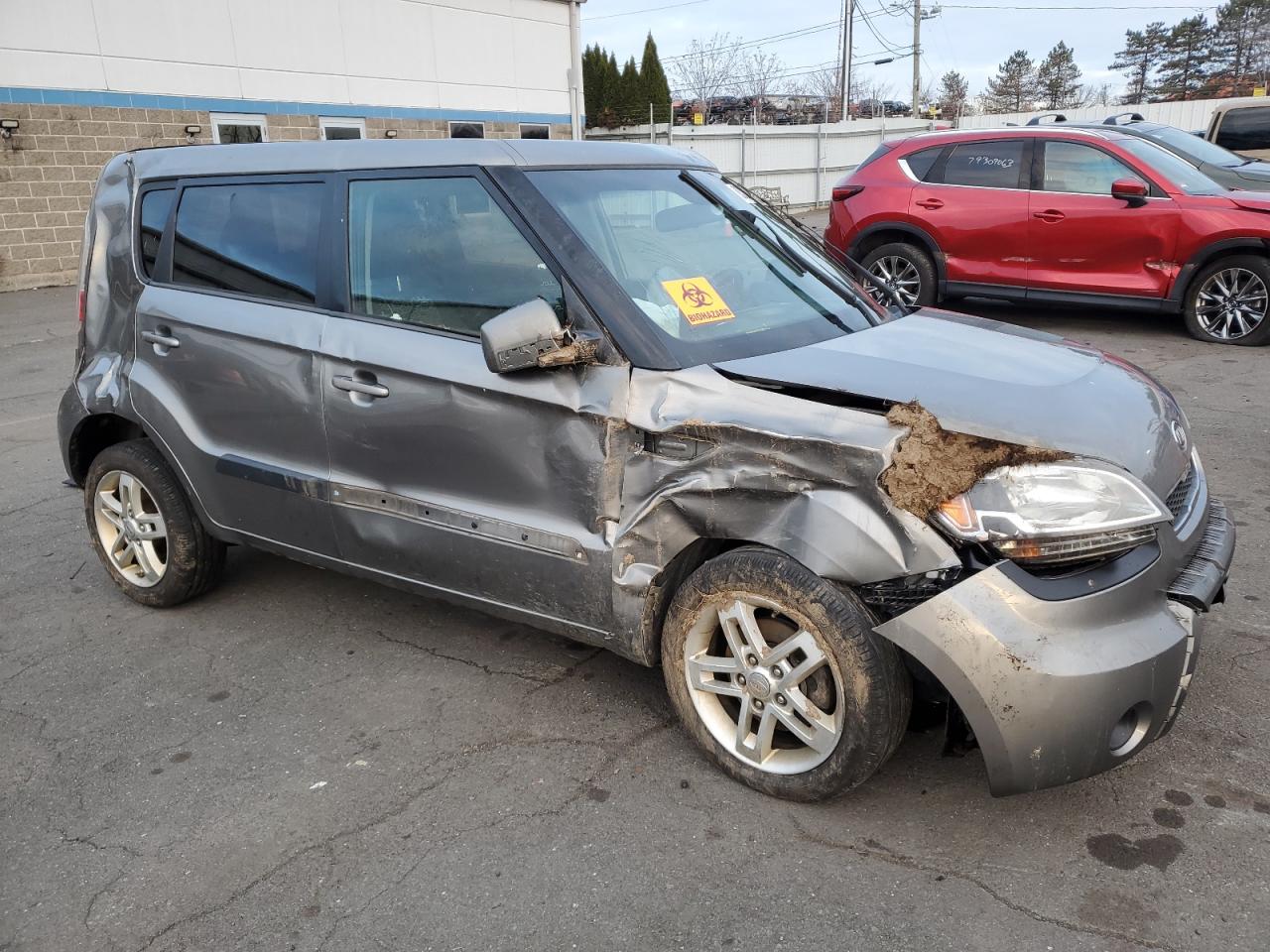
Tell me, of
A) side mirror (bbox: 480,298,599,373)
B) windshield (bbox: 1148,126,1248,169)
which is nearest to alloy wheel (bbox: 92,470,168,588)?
side mirror (bbox: 480,298,599,373)

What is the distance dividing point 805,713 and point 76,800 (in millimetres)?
2238

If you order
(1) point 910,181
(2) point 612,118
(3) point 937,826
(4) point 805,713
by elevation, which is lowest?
(3) point 937,826

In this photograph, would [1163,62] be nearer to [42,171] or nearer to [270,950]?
[42,171]

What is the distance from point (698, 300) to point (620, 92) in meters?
32.0

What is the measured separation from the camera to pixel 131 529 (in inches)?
172

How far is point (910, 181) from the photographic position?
378 inches

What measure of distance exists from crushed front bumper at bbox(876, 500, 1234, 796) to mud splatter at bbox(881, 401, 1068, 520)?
0.23 meters

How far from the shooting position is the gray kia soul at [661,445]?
251 cm

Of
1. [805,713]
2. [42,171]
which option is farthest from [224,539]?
[42,171]

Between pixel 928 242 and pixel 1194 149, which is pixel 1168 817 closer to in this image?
pixel 928 242

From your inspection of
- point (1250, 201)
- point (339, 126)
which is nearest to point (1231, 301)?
point (1250, 201)

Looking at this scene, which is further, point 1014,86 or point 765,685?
point 1014,86

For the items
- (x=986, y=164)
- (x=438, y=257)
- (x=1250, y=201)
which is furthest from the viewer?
(x=986, y=164)

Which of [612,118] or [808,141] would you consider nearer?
[808,141]
